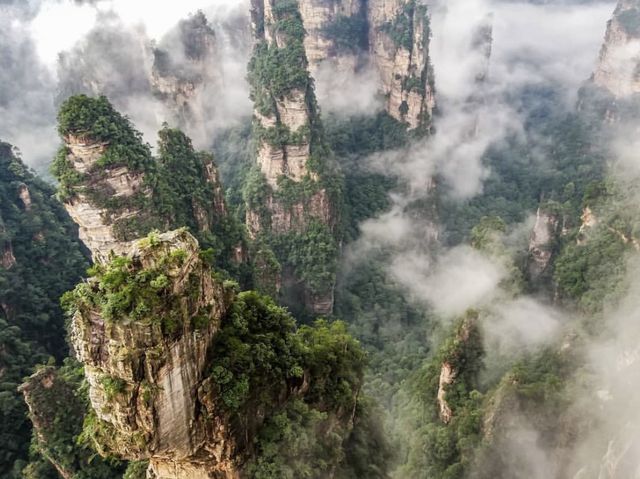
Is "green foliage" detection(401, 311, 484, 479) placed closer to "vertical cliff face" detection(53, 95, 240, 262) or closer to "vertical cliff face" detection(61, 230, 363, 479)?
"vertical cliff face" detection(61, 230, 363, 479)

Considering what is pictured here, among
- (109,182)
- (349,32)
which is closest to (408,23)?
(349,32)

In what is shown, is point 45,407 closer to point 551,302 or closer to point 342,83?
point 551,302

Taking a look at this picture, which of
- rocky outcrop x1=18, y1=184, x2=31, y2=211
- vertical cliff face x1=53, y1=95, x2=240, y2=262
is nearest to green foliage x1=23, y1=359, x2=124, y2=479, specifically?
vertical cliff face x1=53, y1=95, x2=240, y2=262

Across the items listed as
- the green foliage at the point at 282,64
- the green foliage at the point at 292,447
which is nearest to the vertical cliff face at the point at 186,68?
the green foliage at the point at 282,64

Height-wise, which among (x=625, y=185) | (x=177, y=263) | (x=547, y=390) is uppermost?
(x=177, y=263)

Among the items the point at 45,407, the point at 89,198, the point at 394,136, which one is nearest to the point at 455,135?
the point at 394,136
